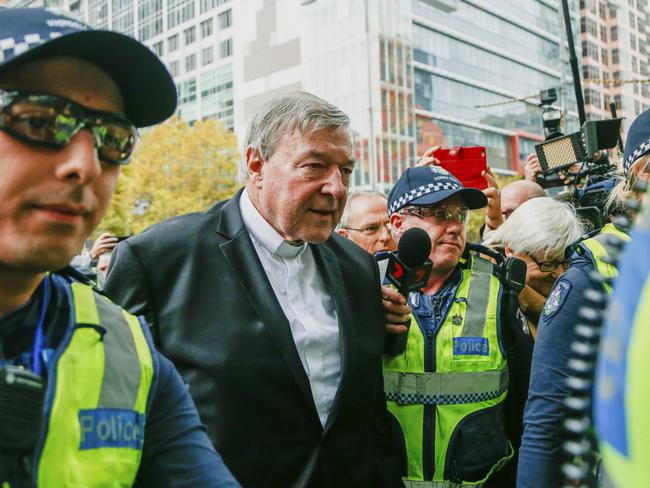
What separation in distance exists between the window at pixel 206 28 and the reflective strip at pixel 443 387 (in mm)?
49539

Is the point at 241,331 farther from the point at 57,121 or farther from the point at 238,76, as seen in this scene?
the point at 238,76

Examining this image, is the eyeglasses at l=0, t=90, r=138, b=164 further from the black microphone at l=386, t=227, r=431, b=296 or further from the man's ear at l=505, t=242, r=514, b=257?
the man's ear at l=505, t=242, r=514, b=257

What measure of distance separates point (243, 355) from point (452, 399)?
3.16 feet

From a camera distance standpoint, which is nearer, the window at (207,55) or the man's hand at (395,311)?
the man's hand at (395,311)

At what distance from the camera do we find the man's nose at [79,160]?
1309 mm

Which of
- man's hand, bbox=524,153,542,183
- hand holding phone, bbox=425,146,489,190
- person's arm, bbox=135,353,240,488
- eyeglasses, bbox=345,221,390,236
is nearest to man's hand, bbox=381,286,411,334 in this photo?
person's arm, bbox=135,353,240,488

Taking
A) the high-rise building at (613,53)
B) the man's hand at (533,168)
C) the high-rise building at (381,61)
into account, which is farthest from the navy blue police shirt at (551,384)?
the high-rise building at (613,53)

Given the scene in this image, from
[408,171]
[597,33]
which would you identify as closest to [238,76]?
[597,33]

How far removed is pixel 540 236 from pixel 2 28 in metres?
2.50

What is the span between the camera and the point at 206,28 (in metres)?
49.6

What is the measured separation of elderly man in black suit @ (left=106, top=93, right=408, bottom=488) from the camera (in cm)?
224

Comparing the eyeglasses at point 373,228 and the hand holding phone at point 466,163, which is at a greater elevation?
the hand holding phone at point 466,163

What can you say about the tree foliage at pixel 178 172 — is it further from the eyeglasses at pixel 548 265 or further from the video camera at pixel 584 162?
the eyeglasses at pixel 548 265

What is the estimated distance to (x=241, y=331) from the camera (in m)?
2.28
